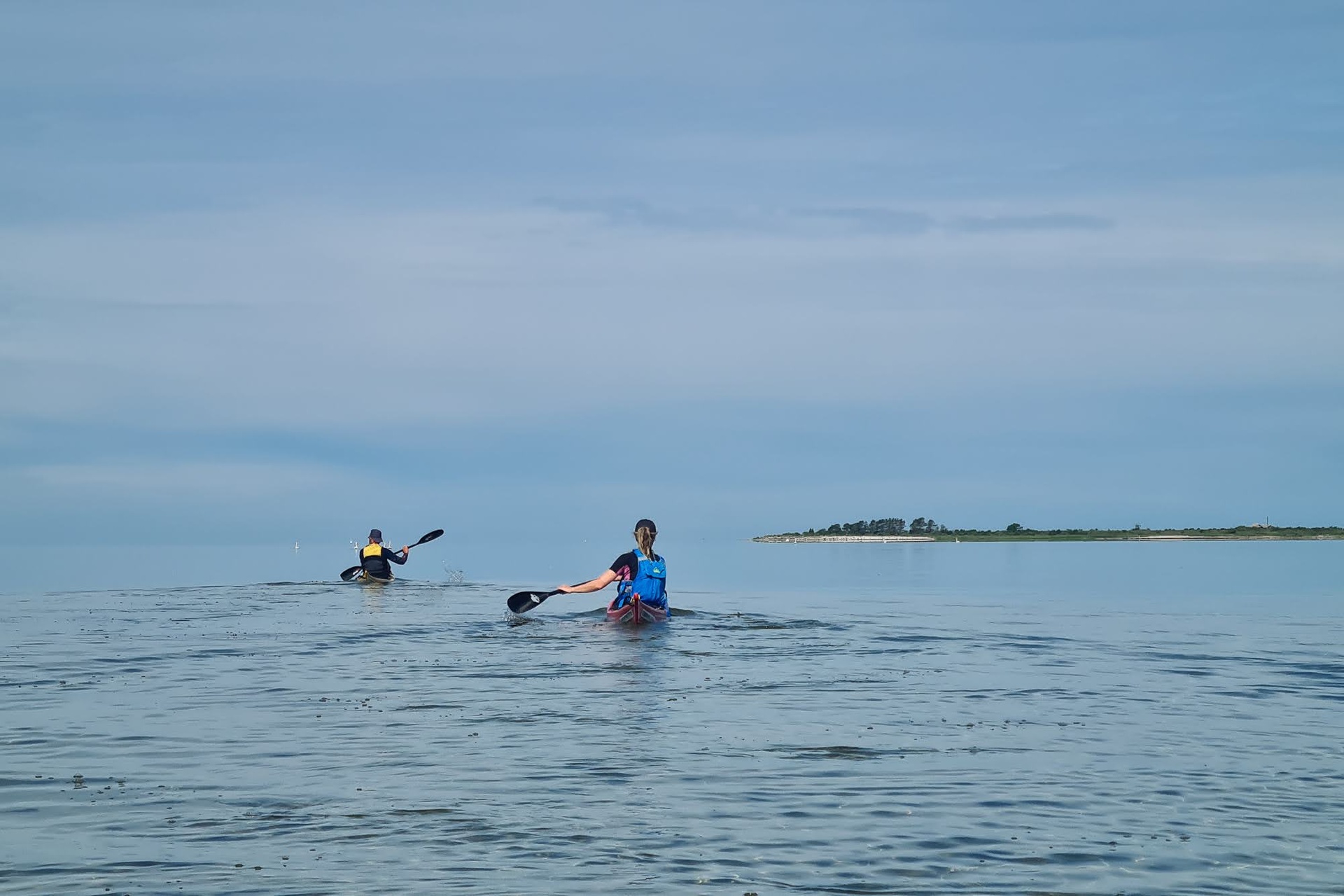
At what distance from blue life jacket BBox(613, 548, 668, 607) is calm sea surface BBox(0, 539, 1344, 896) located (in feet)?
2.81

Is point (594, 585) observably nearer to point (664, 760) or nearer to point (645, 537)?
point (645, 537)

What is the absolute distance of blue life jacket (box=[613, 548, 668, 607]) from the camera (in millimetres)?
29578

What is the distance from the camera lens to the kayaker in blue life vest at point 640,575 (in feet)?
93.6

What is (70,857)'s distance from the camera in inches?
403

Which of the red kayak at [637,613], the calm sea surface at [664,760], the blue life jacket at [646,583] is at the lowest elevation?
the calm sea surface at [664,760]

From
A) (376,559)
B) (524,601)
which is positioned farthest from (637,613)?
(376,559)

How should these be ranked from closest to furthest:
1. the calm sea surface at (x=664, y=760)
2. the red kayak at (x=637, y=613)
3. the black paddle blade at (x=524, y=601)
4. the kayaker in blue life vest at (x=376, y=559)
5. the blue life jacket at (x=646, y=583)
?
the calm sea surface at (x=664, y=760) < the blue life jacket at (x=646, y=583) < the red kayak at (x=637, y=613) < the black paddle blade at (x=524, y=601) < the kayaker in blue life vest at (x=376, y=559)

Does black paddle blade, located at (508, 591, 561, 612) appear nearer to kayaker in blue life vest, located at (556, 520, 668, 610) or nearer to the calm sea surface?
the calm sea surface

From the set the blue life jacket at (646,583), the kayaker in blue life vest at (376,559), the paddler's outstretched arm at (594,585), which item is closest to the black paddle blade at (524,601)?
the blue life jacket at (646,583)

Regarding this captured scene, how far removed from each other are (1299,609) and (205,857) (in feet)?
131

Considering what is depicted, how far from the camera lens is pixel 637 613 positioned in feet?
99.3

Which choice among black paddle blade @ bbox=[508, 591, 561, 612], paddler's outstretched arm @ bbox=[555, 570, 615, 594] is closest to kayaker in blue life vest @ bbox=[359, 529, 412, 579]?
black paddle blade @ bbox=[508, 591, 561, 612]

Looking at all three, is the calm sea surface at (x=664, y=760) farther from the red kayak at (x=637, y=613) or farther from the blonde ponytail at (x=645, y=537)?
the blonde ponytail at (x=645, y=537)

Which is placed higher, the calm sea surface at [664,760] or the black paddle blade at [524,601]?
the black paddle blade at [524,601]
